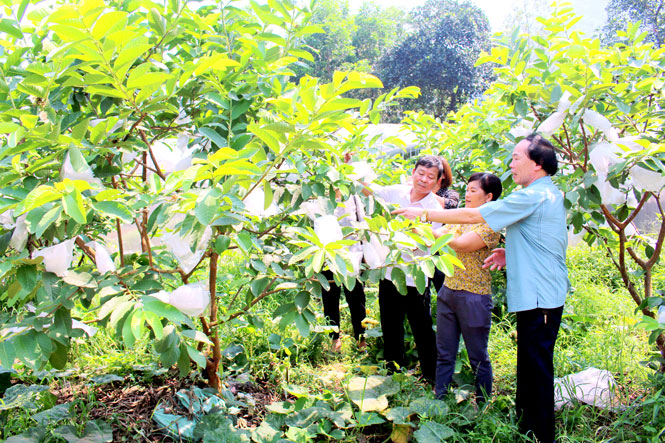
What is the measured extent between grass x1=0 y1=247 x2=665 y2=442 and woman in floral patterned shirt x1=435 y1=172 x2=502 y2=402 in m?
0.16

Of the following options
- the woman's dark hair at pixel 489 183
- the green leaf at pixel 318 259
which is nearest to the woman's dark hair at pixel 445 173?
the woman's dark hair at pixel 489 183

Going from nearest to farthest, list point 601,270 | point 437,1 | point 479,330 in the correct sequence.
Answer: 1. point 479,330
2. point 601,270
3. point 437,1

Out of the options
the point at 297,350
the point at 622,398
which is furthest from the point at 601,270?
the point at 297,350

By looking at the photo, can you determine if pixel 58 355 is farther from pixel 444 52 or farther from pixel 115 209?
pixel 444 52

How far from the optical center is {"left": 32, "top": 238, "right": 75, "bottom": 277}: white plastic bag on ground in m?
1.34

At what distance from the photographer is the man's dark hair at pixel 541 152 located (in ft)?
6.58

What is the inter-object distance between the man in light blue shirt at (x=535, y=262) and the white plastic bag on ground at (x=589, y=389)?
1.25ft

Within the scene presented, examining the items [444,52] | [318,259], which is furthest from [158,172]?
[444,52]

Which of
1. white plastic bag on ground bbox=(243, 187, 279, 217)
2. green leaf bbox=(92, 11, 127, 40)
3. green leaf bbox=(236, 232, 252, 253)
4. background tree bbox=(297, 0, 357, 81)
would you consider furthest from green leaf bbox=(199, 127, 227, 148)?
background tree bbox=(297, 0, 357, 81)

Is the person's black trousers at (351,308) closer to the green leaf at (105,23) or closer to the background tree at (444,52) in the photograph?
the green leaf at (105,23)

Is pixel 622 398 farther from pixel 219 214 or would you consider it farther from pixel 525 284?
pixel 219 214

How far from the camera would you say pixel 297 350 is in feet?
9.14

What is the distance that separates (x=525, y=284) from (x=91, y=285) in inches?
64.2

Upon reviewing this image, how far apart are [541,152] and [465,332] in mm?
934
